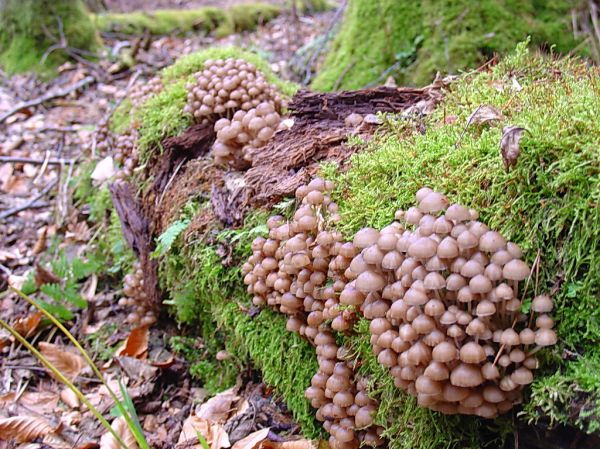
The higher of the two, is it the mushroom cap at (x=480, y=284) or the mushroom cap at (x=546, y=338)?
the mushroom cap at (x=480, y=284)

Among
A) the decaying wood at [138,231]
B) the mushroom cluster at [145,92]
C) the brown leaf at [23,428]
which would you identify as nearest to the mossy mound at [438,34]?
the mushroom cluster at [145,92]

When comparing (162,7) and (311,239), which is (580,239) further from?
(162,7)

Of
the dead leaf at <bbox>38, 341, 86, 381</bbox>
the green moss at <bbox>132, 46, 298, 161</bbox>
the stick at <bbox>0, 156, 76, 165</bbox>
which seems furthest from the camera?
the stick at <bbox>0, 156, 76, 165</bbox>

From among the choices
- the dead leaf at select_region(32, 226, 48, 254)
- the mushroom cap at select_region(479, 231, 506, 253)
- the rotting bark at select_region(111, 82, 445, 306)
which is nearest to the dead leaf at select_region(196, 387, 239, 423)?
the rotting bark at select_region(111, 82, 445, 306)

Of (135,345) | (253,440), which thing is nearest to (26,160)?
(135,345)

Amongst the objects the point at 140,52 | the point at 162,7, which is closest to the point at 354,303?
the point at 140,52

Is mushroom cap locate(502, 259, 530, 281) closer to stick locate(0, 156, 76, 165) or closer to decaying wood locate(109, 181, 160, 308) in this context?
decaying wood locate(109, 181, 160, 308)

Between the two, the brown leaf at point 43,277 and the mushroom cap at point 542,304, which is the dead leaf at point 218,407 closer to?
the mushroom cap at point 542,304
